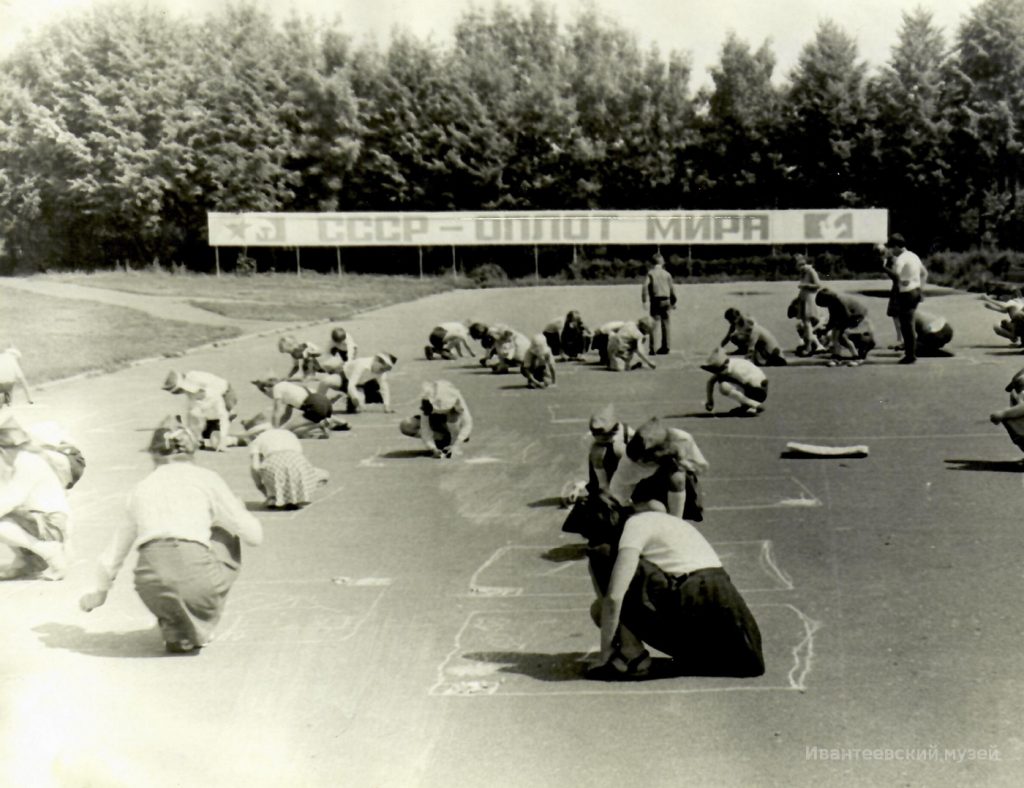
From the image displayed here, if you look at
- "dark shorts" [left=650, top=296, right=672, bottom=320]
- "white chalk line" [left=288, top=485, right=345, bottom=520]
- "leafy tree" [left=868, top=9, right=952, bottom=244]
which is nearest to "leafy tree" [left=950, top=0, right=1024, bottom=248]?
"leafy tree" [left=868, top=9, right=952, bottom=244]

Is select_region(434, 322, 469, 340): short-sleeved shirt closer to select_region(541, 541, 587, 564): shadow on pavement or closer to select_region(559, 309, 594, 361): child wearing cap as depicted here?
select_region(559, 309, 594, 361): child wearing cap

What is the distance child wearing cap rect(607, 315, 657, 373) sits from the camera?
21219 mm

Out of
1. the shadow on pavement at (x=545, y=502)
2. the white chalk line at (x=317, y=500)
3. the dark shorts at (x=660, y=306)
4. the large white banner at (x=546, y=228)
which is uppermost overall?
the large white banner at (x=546, y=228)

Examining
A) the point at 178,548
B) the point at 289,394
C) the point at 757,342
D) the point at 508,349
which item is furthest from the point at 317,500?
the point at 757,342

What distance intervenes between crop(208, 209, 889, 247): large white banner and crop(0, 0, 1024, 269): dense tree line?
0.29 m

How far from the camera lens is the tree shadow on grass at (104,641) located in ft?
24.6

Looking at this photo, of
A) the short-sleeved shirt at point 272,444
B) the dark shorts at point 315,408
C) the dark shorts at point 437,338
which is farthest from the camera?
the dark shorts at point 437,338

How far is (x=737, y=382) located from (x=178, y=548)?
34.1ft

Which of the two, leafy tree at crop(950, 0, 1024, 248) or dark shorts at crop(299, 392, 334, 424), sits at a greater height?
leafy tree at crop(950, 0, 1024, 248)

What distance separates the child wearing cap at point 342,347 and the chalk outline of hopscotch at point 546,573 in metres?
8.74

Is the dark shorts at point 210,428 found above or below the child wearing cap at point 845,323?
below

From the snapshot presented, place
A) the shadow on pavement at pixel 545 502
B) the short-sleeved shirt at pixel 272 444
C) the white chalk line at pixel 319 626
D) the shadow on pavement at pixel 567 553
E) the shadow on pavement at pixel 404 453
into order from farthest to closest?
the shadow on pavement at pixel 404 453
the short-sleeved shirt at pixel 272 444
the shadow on pavement at pixel 545 502
the shadow on pavement at pixel 567 553
the white chalk line at pixel 319 626

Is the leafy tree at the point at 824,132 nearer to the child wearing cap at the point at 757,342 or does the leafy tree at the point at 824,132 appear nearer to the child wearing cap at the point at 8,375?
the child wearing cap at the point at 757,342

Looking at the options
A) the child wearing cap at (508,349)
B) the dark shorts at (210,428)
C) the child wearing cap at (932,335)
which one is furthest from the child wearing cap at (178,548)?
the child wearing cap at (932,335)
